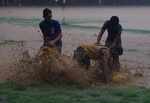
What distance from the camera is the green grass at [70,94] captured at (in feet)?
31.6

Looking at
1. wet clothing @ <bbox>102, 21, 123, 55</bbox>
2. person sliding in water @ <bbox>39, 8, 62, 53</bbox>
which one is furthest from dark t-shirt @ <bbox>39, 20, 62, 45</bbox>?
wet clothing @ <bbox>102, 21, 123, 55</bbox>

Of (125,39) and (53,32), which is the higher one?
(53,32)

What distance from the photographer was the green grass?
9.63 metres

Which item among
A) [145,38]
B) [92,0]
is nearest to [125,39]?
[145,38]

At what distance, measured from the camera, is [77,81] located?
11172mm

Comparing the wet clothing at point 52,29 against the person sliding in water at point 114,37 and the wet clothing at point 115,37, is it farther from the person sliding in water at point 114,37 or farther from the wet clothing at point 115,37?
the wet clothing at point 115,37

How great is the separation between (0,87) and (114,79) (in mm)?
2387

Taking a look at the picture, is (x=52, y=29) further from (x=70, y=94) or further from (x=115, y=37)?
(x=70, y=94)

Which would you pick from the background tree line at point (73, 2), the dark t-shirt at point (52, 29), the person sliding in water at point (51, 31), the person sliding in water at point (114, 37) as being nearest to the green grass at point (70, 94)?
the person sliding in water at point (51, 31)

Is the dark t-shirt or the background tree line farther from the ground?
the dark t-shirt

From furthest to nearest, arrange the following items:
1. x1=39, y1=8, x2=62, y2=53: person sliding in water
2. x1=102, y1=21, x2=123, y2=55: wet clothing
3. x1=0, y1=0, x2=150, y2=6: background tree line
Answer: x1=0, y1=0, x2=150, y2=6: background tree line < x1=102, y1=21, x2=123, y2=55: wet clothing < x1=39, y1=8, x2=62, y2=53: person sliding in water

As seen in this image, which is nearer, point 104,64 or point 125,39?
point 104,64

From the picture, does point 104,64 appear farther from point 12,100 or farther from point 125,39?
point 125,39

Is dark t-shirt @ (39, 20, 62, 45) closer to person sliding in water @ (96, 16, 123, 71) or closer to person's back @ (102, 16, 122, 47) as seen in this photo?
person sliding in water @ (96, 16, 123, 71)
